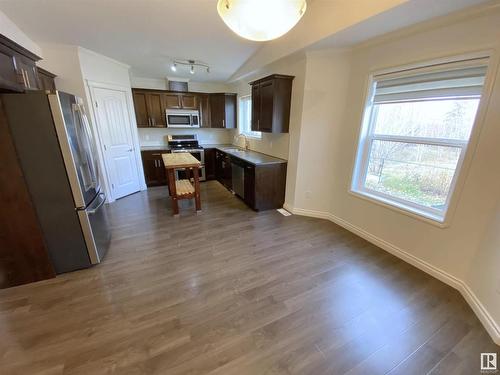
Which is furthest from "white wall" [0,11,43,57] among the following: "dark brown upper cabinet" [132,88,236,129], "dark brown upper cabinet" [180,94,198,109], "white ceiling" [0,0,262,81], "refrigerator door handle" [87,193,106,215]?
"dark brown upper cabinet" [180,94,198,109]

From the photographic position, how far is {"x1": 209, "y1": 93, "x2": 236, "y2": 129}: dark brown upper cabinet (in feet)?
17.9

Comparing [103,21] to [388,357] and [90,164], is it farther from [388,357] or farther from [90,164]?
[388,357]

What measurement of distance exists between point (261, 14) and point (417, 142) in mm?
2103

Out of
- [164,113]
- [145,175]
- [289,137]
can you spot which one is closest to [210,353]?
[289,137]

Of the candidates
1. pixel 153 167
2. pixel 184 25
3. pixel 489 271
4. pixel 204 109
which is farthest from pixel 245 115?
pixel 489 271

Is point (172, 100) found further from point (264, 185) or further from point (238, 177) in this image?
point (264, 185)

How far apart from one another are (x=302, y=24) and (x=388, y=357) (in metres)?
3.51

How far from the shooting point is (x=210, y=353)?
142 centimetres

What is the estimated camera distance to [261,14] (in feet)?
3.92

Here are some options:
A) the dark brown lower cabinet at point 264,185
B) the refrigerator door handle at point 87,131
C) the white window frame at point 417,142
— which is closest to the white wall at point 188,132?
the dark brown lower cabinet at point 264,185

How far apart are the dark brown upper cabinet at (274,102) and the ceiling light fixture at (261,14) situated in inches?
77.7

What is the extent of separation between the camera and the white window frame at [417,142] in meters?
1.75

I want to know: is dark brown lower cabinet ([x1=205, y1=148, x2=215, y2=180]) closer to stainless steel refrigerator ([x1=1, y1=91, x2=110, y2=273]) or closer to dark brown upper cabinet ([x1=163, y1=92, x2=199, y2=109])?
dark brown upper cabinet ([x1=163, y1=92, x2=199, y2=109])

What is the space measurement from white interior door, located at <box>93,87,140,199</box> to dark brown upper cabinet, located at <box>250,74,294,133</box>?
2.79 metres
